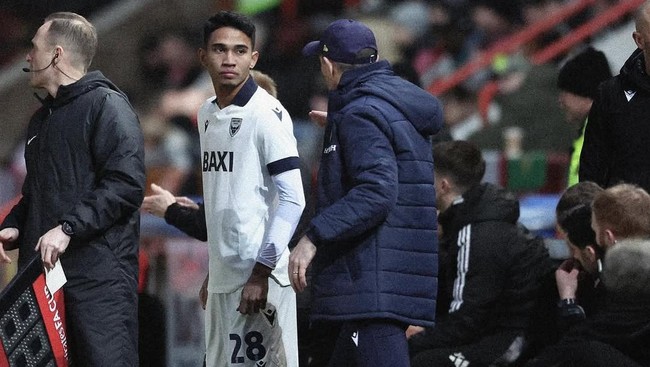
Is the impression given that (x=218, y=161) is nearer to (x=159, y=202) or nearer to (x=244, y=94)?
(x=244, y=94)

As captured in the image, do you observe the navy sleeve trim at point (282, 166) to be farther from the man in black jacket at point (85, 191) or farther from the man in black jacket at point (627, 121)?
the man in black jacket at point (627, 121)

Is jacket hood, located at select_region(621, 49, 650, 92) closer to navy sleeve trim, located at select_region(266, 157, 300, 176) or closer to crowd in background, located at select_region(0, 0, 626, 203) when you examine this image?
navy sleeve trim, located at select_region(266, 157, 300, 176)

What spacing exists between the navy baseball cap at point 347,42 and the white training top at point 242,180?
0.44 m

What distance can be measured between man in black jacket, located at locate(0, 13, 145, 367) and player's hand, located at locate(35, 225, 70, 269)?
3cm

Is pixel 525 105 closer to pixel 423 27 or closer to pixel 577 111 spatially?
pixel 423 27

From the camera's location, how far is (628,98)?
559cm

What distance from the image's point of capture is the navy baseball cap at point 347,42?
5.30m

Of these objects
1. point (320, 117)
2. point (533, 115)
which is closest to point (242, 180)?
point (320, 117)

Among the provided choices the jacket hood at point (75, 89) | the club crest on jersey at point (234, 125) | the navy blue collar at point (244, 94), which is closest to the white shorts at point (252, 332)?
the club crest on jersey at point (234, 125)

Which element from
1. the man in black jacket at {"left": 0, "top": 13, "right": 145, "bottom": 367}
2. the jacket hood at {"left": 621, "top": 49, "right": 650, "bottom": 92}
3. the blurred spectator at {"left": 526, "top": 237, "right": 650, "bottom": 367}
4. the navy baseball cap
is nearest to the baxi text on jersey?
the man in black jacket at {"left": 0, "top": 13, "right": 145, "bottom": 367}

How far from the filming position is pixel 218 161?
18.5 ft

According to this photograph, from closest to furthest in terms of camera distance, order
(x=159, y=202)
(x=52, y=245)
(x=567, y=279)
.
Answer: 1. (x=52, y=245)
2. (x=567, y=279)
3. (x=159, y=202)

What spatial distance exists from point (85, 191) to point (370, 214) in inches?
47.7

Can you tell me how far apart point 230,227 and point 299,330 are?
1116 millimetres
